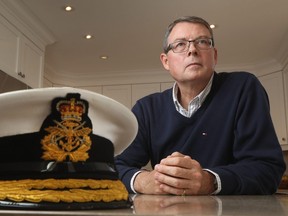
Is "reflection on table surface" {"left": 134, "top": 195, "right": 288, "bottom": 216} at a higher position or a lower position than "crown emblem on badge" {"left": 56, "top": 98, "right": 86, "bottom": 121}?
lower

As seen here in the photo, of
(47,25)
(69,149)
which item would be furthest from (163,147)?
(47,25)

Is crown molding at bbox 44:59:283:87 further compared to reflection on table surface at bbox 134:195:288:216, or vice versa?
crown molding at bbox 44:59:283:87

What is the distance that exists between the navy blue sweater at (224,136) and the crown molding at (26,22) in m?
1.89

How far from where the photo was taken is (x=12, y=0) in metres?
2.67

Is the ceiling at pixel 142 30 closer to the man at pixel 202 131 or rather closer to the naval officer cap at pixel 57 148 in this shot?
the man at pixel 202 131

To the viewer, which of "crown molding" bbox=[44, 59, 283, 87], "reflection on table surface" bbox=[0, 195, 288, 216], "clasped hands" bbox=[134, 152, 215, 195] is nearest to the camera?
"reflection on table surface" bbox=[0, 195, 288, 216]

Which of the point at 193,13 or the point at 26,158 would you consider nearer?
the point at 26,158

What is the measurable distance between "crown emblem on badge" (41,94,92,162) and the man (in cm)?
33

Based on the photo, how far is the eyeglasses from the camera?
1164mm

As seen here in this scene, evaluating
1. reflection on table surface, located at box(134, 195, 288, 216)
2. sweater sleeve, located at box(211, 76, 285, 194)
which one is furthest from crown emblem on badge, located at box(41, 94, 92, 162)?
sweater sleeve, located at box(211, 76, 285, 194)

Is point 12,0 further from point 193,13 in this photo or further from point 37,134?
point 37,134

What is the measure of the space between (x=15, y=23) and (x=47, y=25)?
1.15ft

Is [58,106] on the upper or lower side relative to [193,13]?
lower

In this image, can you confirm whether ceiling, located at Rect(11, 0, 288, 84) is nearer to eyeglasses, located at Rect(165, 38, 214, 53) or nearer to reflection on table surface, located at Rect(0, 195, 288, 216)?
eyeglasses, located at Rect(165, 38, 214, 53)
